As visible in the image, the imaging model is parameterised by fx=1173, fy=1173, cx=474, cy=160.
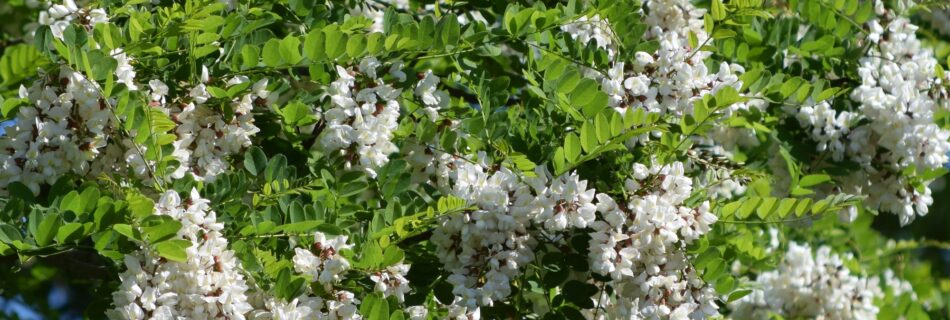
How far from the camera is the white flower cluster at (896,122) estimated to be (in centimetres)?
247

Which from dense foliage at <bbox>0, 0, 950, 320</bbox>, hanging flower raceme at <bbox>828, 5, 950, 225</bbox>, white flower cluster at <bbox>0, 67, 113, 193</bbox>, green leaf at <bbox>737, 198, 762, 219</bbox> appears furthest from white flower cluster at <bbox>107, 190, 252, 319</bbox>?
hanging flower raceme at <bbox>828, 5, 950, 225</bbox>

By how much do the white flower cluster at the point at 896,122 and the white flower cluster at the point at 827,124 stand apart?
0.02 meters

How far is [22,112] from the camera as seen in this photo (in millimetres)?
1936

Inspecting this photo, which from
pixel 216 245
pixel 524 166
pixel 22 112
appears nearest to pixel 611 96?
pixel 524 166

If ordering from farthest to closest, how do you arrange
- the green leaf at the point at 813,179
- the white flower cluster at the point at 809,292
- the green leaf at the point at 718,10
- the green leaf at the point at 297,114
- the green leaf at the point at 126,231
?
the white flower cluster at the point at 809,292 < the green leaf at the point at 813,179 < the green leaf at the point at 718,10 < the green leaf at the point at 297,114 < the green leaf at the point at 126,231

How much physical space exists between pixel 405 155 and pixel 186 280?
59 cm

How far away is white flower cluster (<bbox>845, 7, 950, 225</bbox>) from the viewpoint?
8.10ft

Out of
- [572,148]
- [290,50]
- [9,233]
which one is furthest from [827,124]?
[9,233]

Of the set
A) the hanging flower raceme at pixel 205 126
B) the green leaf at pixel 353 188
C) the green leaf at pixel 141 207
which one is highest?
the green leaf at pixel 141 207

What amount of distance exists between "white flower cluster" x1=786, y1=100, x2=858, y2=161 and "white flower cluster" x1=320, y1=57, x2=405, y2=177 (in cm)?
97

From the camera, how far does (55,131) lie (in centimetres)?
193

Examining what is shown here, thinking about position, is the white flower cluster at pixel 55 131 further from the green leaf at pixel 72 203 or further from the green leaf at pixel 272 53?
the green leaf at pixel 272 53

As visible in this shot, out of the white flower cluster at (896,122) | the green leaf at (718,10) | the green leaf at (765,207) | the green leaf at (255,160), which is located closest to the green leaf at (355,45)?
the green leaf at (255,160)

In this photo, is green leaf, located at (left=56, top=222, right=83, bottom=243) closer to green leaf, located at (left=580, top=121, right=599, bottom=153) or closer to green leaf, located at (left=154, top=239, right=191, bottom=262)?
green leaf, located at (left=154, top=239, right=191, bottom=262)
